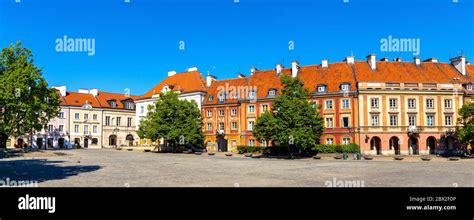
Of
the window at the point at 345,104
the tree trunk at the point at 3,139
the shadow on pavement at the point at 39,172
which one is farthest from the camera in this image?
the window at the point at 345,104

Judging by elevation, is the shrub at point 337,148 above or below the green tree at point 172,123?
below

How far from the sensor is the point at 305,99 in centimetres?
4441

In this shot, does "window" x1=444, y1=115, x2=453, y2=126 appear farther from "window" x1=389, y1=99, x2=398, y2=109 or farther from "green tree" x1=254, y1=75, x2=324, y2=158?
"green tree" x1=254, y1=75, x2=324, y2=158

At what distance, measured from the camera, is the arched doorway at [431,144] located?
5043 cm

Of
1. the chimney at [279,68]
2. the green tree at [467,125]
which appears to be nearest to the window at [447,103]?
→ the green tree at [467,125]

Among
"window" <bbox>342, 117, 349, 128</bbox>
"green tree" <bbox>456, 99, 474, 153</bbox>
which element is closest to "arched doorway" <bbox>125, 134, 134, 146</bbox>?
"window" <bbox>342, 117, 349, 128</bbox>

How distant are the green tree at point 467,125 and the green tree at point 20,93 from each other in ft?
171

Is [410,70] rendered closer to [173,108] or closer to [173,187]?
[173,108]

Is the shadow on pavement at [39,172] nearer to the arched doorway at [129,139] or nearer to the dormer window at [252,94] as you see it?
the dormer window at [252,94]

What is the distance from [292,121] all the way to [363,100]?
12.7 meters

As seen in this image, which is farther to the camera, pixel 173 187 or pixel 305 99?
pixel 305 99

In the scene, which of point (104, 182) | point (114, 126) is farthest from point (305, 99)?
point (114, 126)

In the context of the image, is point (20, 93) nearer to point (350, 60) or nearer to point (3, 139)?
point (3, 139)
